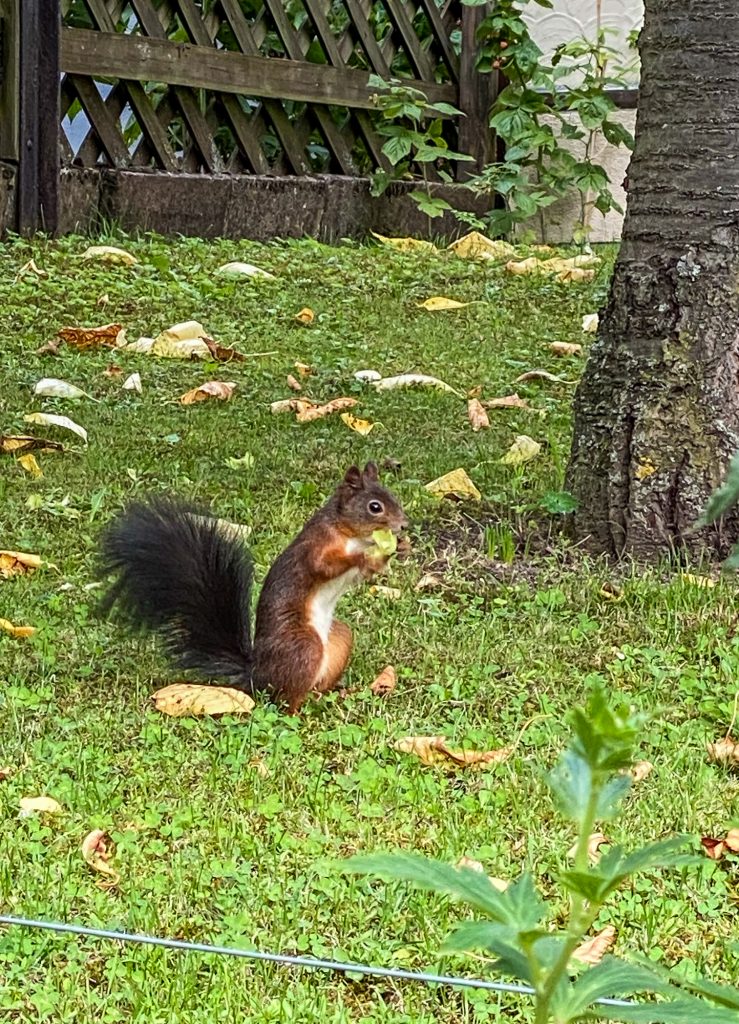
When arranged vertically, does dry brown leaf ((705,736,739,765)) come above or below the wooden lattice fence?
below

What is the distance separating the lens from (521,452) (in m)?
4.37

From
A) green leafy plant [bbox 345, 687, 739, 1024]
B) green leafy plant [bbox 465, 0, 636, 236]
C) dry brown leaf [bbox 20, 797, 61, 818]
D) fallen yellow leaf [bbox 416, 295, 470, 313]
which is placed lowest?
dry brown leaf [bbox 20, 797, 61, 818]

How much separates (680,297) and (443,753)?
1.36 m

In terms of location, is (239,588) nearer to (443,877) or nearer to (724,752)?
(724,752)

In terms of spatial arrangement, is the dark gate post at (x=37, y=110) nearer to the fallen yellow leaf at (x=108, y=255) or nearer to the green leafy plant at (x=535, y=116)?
the fallen yellow leaf at (x=108, y=255)

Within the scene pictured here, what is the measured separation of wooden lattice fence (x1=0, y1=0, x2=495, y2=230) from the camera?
265 inches

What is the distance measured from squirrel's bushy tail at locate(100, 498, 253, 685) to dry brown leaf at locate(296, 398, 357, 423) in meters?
1.93

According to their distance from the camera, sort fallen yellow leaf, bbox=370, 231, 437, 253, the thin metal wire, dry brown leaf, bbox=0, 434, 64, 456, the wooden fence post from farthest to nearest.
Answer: the wooden fence post → fallen yellow leaf, bbox=370, 231, 437, 253 → dry brown leaf, bbox=0, 434, 64, 456 → the thin metal wire

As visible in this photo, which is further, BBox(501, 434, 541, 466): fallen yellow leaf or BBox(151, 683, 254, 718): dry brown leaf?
BBox(501, 434, 541, 466): fallen yellow leaf

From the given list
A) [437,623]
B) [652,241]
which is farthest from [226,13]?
[437,623]

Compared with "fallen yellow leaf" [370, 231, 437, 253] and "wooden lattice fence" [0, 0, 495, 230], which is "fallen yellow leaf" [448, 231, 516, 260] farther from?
"wooden lattice fence" [0, 0, 495, 230]

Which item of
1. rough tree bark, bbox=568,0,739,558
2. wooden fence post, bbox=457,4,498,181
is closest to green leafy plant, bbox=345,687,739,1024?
rough tree bark, bbox=568,0,739,558

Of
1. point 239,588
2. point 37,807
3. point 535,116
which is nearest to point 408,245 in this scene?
point 535,116

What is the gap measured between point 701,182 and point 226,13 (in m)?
4.68
